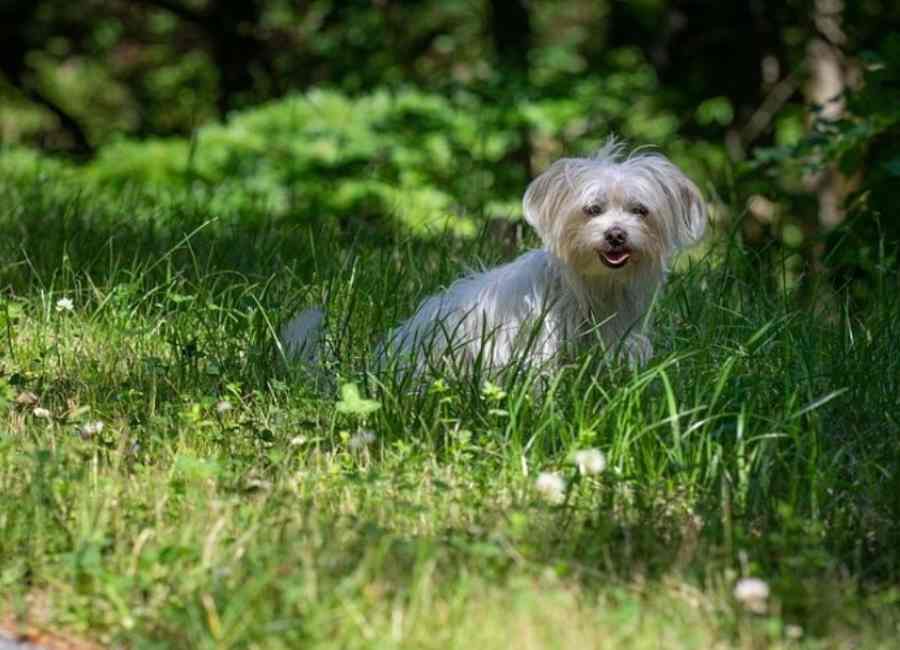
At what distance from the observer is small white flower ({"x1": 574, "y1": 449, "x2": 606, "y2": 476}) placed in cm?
379

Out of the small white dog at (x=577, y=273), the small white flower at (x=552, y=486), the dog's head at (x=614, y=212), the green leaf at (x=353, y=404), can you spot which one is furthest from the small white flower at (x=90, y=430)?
the dog's head at (x=614, y=212)

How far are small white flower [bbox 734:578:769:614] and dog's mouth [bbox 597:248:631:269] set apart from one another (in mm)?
2111

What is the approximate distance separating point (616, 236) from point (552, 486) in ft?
5.35

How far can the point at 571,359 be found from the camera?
522 centimetres

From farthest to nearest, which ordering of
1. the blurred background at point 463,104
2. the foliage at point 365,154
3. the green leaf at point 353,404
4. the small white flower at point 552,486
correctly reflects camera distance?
the foliage at point 365,154, the blurred background at point 463,104, the green leaf at point 353,404, the small white flower at point 552,486

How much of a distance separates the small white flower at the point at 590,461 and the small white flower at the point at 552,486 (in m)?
0.06

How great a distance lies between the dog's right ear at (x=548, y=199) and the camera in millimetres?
5438

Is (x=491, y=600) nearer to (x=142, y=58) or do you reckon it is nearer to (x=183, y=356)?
(x=183, y=356)

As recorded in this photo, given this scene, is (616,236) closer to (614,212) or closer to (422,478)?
(614,212)

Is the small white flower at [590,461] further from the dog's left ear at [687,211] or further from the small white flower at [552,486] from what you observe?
the dog's left ear at [687,211]

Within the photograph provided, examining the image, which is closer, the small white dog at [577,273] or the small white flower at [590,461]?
the small white flower at [590,461]

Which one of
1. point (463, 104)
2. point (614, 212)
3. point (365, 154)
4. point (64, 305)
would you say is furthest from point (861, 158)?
point (463, 104)

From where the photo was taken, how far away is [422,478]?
4.12 m

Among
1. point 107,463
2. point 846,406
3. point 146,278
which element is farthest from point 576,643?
point 146,278
